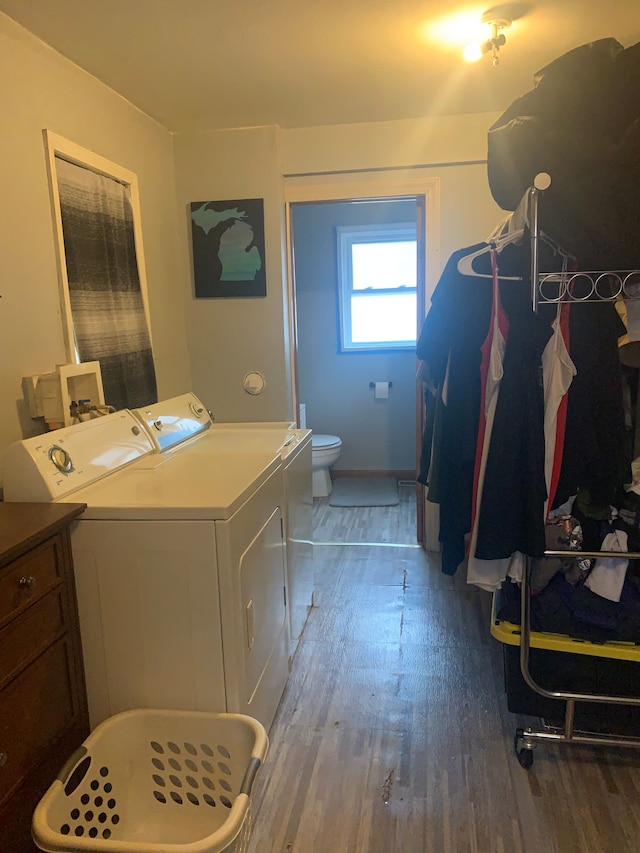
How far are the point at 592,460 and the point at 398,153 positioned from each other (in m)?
1.96

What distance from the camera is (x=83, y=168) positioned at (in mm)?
2119

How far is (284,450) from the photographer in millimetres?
2178

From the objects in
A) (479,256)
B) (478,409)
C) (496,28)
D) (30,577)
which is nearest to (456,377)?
(478,409)

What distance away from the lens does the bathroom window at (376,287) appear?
14.9 feet

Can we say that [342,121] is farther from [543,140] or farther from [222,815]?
[222,815]

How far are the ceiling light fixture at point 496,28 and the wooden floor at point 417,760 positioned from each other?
7.32 feet

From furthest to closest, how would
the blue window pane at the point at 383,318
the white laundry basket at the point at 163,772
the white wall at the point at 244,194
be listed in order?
the blue window pane at the point at 383,318
the white wall at the point at 244,194
the white laundry basket at the point at 163,772

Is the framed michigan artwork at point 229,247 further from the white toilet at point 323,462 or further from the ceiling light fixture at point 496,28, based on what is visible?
the white toilet at point 323,462

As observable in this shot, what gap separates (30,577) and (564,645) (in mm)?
1481

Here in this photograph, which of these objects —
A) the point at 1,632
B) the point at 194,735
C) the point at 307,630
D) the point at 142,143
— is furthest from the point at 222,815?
the point at 142,143

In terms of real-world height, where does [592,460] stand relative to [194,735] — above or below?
above

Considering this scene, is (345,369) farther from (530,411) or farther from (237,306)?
(530,411)

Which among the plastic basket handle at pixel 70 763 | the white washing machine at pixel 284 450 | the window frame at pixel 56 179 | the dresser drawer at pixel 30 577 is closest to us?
the dresser drawer at pixel 30 577

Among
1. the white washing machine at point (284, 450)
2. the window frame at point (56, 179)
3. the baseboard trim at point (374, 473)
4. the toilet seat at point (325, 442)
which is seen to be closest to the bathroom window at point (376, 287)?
the toilet seat at point (325, 442)
